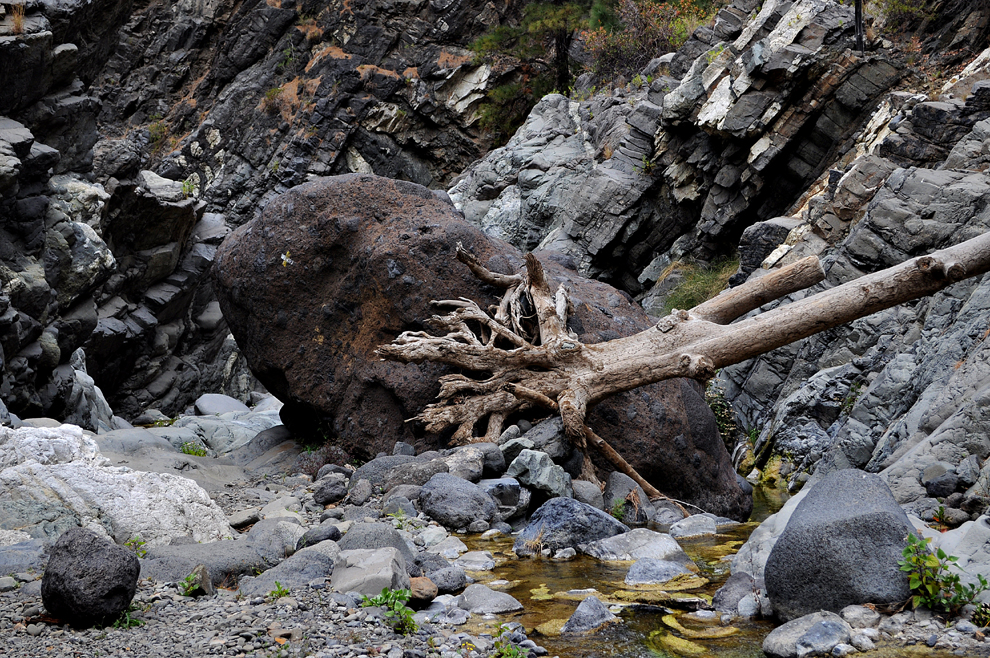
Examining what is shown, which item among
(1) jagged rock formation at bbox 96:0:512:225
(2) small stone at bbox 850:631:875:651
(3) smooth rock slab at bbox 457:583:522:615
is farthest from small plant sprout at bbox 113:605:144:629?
(1) jagged rock formation at bbox 96:0:512:225

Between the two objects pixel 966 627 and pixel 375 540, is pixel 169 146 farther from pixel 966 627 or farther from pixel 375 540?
pixel 966 627

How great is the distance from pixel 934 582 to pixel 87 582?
4.40m

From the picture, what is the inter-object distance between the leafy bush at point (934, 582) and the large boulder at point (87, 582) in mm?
4152

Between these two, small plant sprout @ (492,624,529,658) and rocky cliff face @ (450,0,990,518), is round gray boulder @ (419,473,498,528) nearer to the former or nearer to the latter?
small plant sprout @ (492,624,529,658)

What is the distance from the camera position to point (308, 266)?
10.2 meters

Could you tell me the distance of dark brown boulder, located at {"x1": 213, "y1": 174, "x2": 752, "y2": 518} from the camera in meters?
9.64

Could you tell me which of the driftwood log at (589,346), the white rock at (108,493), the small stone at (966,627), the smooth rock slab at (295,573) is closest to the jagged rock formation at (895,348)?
the driftwood log at (589,346)

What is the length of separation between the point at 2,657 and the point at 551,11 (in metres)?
31.0

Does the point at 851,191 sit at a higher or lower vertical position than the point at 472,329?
higher

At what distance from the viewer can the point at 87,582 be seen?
12.5ft

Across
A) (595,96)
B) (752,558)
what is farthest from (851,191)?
(595,96)

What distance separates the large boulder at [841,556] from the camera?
3.96 meters

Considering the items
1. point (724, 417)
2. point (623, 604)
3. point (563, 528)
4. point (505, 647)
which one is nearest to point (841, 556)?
point (623, 604)

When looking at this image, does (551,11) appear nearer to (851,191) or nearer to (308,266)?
(851,191)
